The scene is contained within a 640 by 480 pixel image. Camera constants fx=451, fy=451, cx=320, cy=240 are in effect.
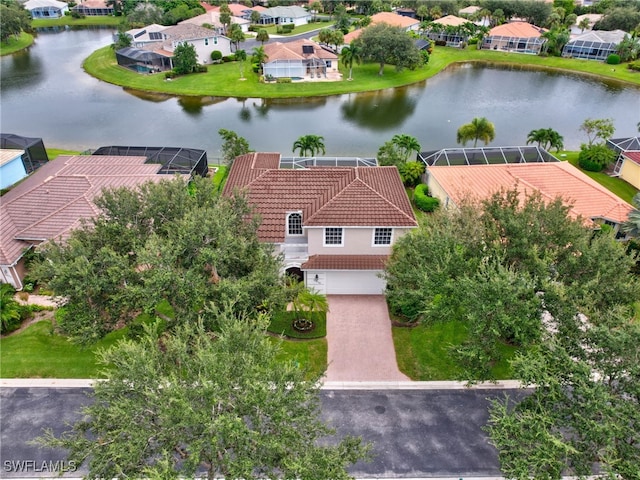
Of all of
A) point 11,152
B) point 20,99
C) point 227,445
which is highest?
point 227,445

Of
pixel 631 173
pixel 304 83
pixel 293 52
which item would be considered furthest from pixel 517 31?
pixel 631 173

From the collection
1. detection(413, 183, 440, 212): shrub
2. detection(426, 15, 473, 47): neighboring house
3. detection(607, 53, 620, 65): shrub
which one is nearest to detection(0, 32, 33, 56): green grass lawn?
detection(426, 15, 473, 47): neighboring house

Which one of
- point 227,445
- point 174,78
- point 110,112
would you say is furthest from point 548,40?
point 227,445

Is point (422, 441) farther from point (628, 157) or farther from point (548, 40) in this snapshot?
point (548, 40)

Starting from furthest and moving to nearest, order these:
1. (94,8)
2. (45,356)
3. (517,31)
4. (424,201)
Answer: (94,8)
(517,31)
(424,201)
(45,356)

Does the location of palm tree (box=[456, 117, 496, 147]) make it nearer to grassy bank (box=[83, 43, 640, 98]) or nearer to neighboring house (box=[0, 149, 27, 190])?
grassy bank (box=[83, 43, 640, 98])

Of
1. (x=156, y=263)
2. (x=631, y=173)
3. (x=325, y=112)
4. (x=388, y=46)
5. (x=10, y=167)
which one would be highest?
(x=156, y=263)

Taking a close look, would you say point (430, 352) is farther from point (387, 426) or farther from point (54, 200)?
point (54, 200)
